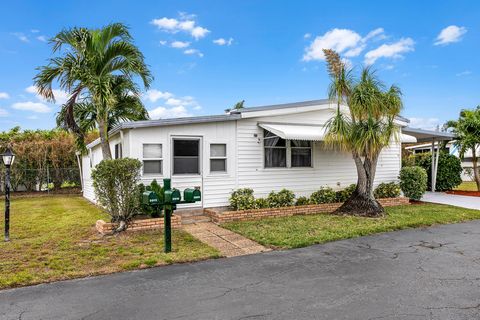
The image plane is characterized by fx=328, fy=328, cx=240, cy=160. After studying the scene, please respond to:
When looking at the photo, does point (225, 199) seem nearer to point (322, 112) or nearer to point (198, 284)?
point (322, 112)

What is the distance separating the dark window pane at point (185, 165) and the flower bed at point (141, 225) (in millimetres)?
1881

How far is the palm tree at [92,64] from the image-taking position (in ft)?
30.4

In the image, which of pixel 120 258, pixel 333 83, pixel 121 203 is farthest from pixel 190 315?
pixel 333 83

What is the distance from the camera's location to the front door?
1073 cm

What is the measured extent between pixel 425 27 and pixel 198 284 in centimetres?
1811

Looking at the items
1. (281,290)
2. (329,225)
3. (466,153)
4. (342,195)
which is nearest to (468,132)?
(466,153)

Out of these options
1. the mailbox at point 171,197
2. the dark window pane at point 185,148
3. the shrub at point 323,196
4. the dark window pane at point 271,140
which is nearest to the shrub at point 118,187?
the mailbox at point 171,197

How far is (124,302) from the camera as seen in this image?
4453 mm

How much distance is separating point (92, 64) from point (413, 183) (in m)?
13.4

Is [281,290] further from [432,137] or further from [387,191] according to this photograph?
[432,137]

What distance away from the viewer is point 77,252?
270 inches

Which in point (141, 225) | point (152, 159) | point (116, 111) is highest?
point (116, 111)

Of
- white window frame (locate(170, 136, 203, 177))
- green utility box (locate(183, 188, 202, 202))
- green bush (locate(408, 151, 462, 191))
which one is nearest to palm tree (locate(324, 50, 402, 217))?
white window frame (locate(170, 136, 203, 177))

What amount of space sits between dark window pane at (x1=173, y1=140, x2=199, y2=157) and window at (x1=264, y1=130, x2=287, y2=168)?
270 cm
